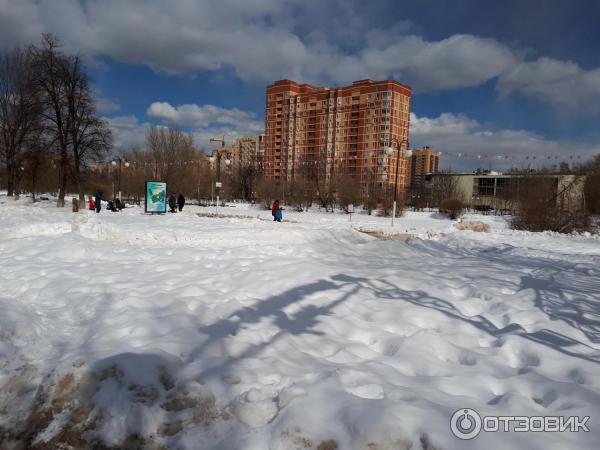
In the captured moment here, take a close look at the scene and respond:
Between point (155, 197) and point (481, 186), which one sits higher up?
point (481, 186)

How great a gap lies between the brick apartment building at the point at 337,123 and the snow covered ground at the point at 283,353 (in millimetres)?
78369

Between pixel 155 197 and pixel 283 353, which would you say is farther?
pixel 155 197

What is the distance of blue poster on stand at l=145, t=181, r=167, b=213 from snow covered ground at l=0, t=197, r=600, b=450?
54.7ft

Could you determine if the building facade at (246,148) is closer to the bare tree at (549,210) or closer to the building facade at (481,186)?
the building facade at (481,186)

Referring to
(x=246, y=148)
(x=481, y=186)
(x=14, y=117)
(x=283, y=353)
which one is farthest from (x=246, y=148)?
(x=283, y=353)

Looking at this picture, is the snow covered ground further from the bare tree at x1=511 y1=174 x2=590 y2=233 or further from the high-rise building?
the high-rise building

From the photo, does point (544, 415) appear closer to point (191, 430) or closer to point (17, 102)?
point (191, 430)

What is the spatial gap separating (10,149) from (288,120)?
7554 centimetres

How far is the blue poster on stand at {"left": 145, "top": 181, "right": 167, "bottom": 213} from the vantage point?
81.5ft

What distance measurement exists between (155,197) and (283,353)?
23.2 metres

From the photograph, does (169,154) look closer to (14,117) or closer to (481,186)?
(14,117)

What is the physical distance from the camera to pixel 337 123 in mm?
99000

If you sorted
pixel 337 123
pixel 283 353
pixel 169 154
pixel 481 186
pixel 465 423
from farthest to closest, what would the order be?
pixel 337 123
pixel 481 186
pixel 169 154
pixel 283 353
pixel 465 423

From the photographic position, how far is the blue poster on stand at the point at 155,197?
81.5ft
